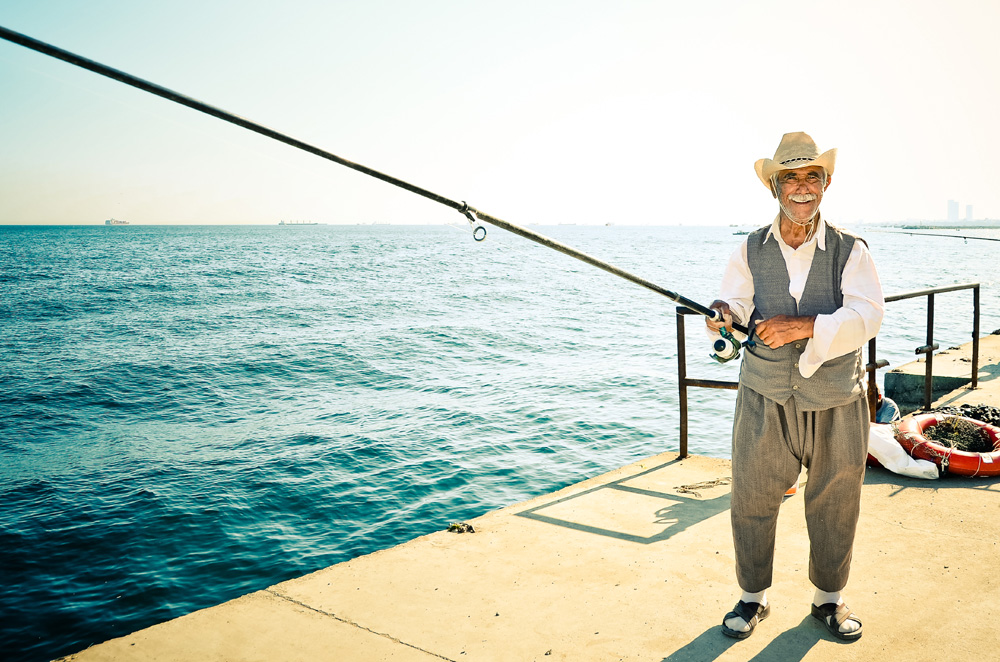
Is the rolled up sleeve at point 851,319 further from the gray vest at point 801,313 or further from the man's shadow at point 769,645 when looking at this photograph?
the man's shadow at point 769,645

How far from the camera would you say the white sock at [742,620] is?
2685 mm

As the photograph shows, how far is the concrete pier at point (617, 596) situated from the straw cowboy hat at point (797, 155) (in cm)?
175

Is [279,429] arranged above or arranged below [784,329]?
below

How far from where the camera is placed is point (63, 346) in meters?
18.5

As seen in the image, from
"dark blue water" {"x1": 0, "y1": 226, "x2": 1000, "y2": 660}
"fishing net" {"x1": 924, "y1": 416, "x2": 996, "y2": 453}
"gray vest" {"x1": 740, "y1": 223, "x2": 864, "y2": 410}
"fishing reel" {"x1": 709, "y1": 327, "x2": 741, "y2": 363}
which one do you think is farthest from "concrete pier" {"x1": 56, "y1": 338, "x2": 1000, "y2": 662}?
"dark blue water" {"x1": 0, "y1": 226, "x2": 1000, "y2": 660}

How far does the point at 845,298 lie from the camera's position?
8.25 feet

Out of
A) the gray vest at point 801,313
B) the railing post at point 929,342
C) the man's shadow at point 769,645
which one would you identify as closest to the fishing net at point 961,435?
the railing post at point 929,342

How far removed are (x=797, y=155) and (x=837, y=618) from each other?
1.73m

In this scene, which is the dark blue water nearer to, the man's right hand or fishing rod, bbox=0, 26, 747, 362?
fishing rod, bbox=0, 26, 747, 362

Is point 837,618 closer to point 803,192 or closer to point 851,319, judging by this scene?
point 851,319

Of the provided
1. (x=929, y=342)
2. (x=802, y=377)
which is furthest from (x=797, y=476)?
(x=929, y=342)

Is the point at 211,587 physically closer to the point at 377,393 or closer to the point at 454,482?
the point at 454,482

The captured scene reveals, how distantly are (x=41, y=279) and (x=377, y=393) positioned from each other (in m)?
32.8

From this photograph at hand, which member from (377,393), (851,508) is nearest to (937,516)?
(851,508)
